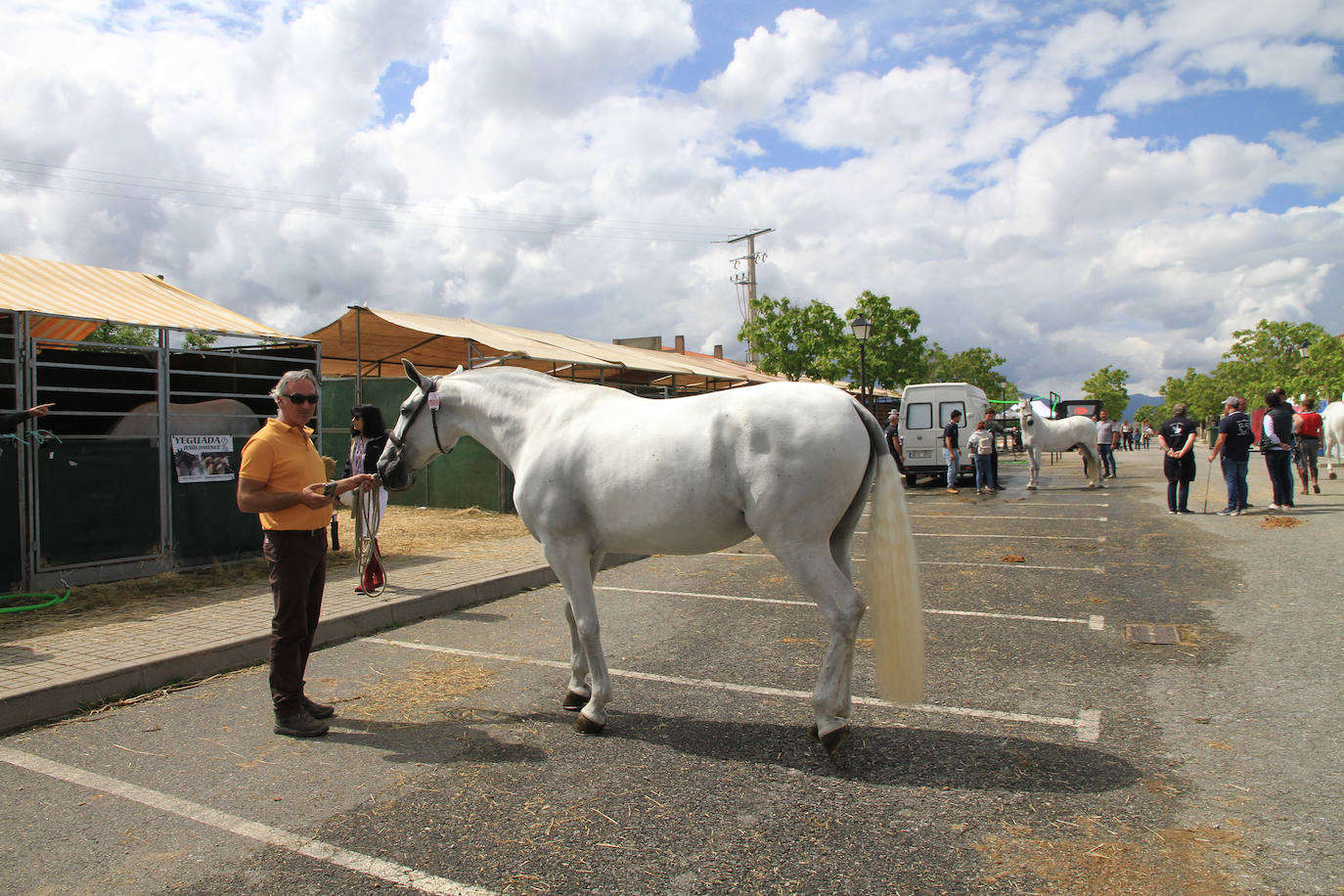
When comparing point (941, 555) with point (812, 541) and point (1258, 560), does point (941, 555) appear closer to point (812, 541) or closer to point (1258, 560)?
point (1258, 560)

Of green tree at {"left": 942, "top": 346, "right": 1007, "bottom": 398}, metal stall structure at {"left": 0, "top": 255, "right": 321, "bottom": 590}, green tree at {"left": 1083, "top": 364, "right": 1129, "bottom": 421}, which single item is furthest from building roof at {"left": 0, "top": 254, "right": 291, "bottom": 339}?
green tree at {"left": 1083, "top": 364, "right": 1129, "bottom": 421}

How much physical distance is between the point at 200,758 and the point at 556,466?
2.26 metres

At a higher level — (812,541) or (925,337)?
(925,337)

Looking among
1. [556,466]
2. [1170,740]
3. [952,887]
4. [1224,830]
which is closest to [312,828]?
[556,466]

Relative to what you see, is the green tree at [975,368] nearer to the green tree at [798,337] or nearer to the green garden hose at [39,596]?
the green tree at [798,337]

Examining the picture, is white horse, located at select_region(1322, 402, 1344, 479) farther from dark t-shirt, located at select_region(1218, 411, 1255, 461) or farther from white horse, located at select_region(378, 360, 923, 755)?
white horse, located at select_region(378, 360, 923, 755)

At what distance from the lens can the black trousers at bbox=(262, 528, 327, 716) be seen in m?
4.20

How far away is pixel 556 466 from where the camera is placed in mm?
4266

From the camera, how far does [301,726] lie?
4.16 m

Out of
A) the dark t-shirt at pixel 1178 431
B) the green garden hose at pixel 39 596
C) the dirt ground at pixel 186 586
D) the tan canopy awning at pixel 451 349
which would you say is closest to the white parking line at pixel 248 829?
the dirt ground at pixel 186 586

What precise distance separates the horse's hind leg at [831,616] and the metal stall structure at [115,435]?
23.5 ft

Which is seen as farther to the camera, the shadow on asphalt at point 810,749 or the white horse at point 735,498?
the white horse at point 735,498

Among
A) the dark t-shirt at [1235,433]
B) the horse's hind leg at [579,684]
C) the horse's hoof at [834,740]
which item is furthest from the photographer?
the dark t-shirt at [1235,433]

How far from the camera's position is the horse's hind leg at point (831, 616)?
3.81m
